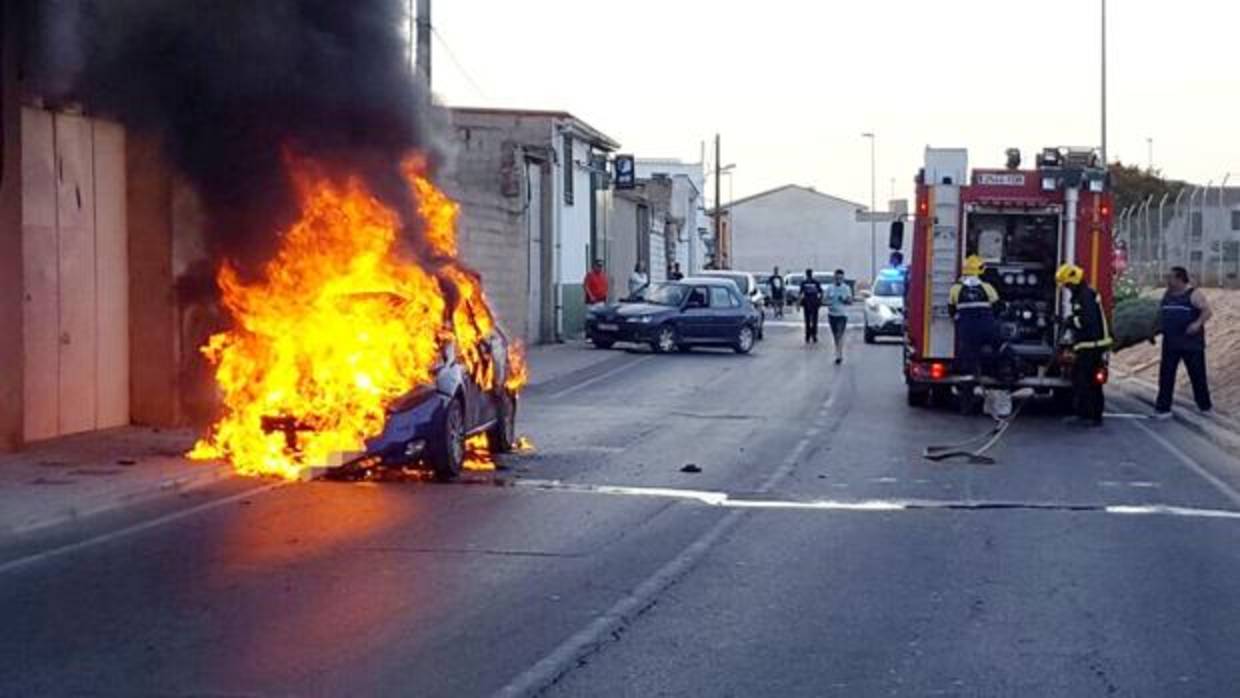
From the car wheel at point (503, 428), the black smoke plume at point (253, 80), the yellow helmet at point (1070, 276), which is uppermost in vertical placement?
the black smoke plume at point (253, 80)

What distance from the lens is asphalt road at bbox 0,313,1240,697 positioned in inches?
299

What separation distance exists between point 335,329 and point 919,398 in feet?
33.9

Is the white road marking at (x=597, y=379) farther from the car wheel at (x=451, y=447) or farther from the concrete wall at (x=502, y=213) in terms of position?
the car wheel at (x=451, y=447)

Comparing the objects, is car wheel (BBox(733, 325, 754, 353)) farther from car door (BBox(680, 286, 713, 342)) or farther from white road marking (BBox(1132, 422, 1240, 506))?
white road marking (BBox(1132, 422, 1240, 506))

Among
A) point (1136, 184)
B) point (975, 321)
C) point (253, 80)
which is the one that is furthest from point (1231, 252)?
point (1136, 184)

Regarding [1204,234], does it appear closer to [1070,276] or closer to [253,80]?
[1070,276]

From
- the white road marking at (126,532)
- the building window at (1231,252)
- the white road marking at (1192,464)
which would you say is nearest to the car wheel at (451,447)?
the white road marking at (126,532)

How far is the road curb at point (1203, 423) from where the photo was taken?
60.0 ft

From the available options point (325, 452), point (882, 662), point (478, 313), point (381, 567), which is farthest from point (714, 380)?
point (882, 662)

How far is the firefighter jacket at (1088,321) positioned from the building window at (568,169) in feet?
72.3

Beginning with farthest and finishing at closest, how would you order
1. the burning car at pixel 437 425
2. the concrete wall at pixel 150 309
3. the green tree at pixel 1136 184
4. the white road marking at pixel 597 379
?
the green tree at pixel 1136 184 → the white road marking at pixel 597 379 → the concrete wall at pixel 150 309 → the burning car at pixel 437 425

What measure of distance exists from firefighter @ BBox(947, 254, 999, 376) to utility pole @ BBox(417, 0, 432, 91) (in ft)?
21.7

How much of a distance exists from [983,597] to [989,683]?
2.08 m

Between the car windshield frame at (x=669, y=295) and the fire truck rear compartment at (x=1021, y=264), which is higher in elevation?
the fire truck rear compartment at (x=1021, y=264)
